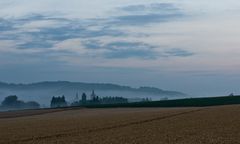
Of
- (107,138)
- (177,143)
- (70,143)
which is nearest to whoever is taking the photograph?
(177,143)

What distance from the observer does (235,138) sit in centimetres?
3456

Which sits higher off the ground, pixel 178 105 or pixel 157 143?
pixel 178 105

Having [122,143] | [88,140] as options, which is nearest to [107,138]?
[88,140]

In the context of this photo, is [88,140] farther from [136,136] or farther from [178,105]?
[178,105]

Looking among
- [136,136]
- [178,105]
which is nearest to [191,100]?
[178,105]

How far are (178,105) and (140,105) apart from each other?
1168 cm

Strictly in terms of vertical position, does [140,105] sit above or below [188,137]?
above

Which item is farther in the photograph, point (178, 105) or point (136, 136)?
point (178, 105)

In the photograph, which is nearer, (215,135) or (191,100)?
(215,135)

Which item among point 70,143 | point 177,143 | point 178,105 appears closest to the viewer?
point 177,143

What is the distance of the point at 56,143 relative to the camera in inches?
1458

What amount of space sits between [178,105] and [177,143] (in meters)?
104

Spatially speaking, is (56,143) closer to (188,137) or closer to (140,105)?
(188,137)

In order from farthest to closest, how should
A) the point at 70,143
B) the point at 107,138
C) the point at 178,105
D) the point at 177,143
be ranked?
the point at 178,105
the point at 107,138
the point at 70,143
the point at 177,143
